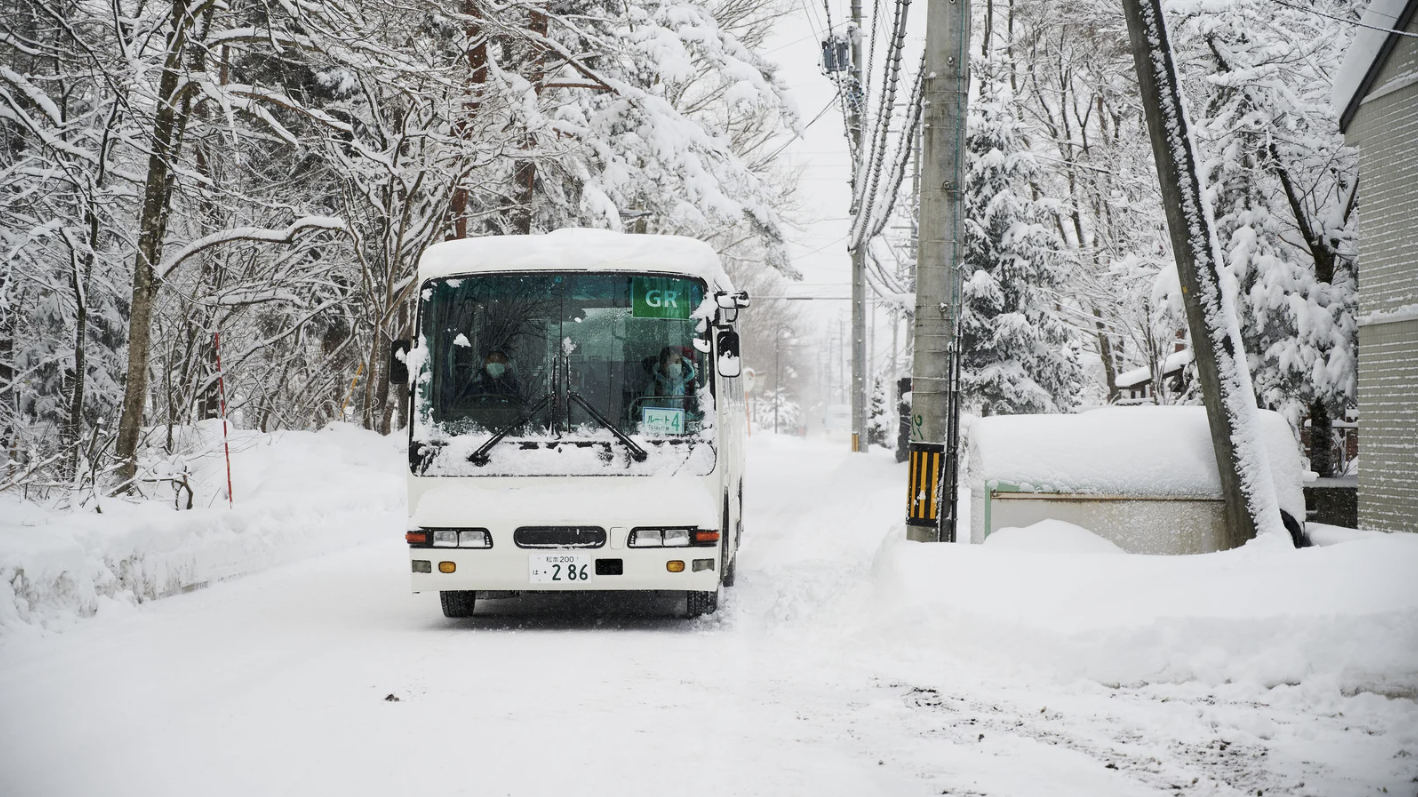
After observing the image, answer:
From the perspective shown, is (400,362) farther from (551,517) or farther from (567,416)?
(551,517)

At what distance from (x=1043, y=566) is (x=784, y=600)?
2708 millimetres

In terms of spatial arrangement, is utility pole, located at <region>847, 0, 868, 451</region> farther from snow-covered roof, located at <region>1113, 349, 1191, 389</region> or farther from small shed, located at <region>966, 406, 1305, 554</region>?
small shed, located at <region>966, 406, 1305, 554</region>

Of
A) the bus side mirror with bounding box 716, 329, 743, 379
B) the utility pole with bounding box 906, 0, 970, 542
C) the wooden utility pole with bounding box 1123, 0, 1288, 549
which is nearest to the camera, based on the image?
the bus side mirror with bounding box 716, 329, 743, 379

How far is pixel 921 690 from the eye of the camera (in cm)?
632

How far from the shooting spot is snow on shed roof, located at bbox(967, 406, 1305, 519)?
363 inches

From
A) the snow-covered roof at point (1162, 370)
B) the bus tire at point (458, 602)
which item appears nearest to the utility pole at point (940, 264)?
the bus tire at point (458, 602)

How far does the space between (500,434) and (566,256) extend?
4.79ft

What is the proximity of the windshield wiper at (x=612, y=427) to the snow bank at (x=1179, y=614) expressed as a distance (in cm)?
206

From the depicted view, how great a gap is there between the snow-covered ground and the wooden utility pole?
1.57m

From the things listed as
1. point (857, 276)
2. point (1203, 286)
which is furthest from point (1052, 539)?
point (857, 276)

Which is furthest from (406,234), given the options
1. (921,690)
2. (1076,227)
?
(1076,227)

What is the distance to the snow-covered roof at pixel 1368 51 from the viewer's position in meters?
12.4

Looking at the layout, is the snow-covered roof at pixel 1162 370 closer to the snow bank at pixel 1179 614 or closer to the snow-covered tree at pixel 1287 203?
the snow-covered tree at pixel 1287 203

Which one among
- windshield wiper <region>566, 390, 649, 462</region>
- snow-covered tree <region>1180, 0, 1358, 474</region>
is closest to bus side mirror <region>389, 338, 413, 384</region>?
windshield wiper <region>566, 390, 649, 462</region>
